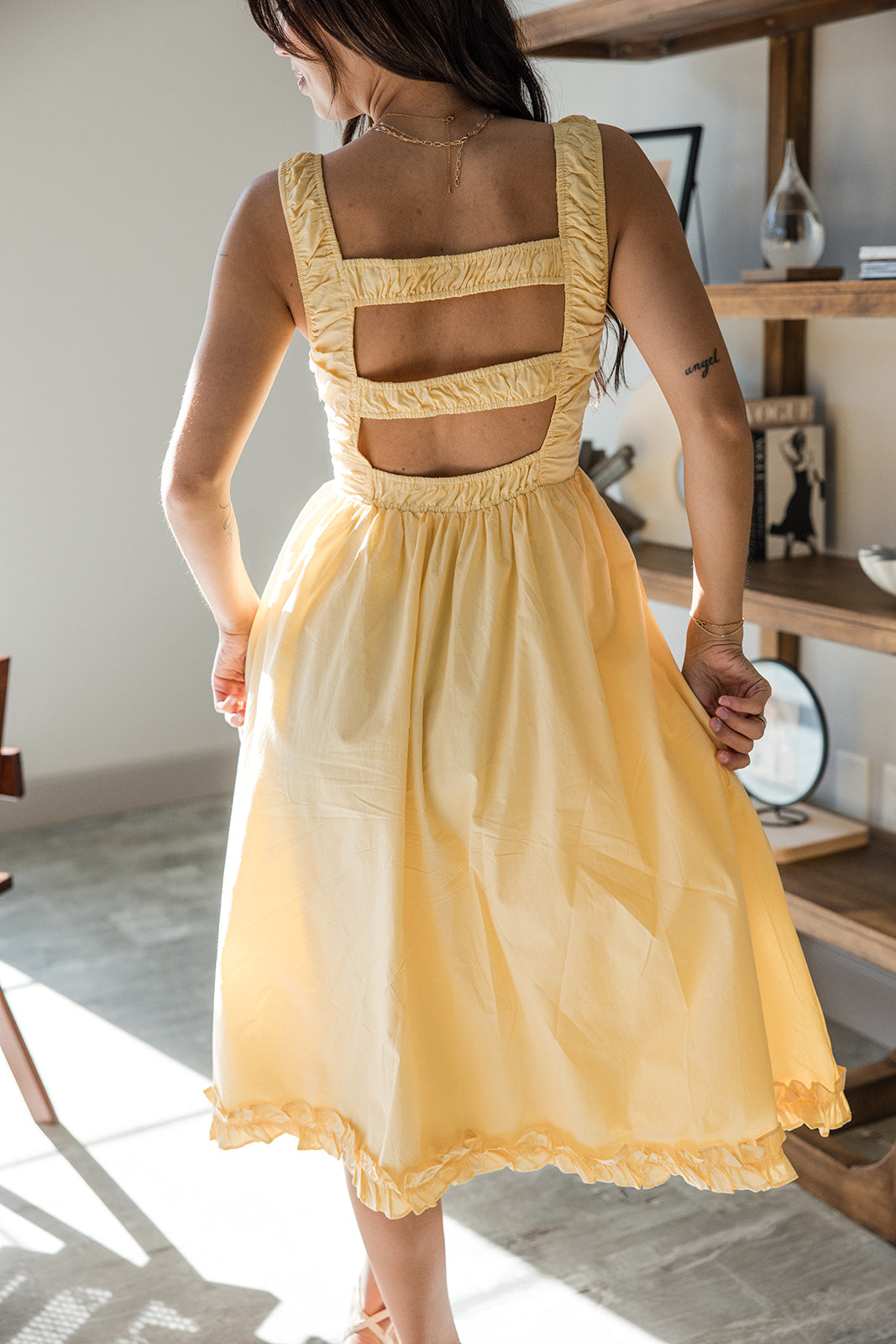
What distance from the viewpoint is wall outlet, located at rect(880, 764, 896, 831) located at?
2250 millimetres

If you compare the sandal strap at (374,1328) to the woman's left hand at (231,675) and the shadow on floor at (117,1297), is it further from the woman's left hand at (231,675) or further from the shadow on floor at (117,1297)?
the woman's left hand at (231,675)

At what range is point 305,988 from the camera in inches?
49.3

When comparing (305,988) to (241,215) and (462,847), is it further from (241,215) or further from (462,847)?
(241,215)

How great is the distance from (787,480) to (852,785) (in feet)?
1.84

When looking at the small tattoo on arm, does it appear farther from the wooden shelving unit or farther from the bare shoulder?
the wooden shelving unit

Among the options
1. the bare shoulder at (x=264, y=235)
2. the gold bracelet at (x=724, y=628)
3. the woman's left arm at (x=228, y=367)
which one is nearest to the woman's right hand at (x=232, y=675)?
the woman's left arm at (x=228, y=367)

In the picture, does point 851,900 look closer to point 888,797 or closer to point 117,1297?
point 888,797

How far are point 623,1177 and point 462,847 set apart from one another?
1.13ft

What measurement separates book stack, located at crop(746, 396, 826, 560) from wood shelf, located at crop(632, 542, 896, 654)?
0.11 ft

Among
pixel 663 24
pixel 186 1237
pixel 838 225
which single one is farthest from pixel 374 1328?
pixel 663 24

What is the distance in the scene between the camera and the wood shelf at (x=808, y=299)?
1690 millimetres

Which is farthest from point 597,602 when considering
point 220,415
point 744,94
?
point 744,94

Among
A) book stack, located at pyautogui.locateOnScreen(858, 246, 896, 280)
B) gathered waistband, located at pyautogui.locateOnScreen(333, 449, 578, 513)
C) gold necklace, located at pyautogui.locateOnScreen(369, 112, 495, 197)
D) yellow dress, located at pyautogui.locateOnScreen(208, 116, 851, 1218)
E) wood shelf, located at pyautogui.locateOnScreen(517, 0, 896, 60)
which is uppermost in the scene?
wood shelf, located at pyautogui.locateOnScreen(517, 0, 896, 60)

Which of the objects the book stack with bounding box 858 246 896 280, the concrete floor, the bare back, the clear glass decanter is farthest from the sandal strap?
the clear glass decanter
